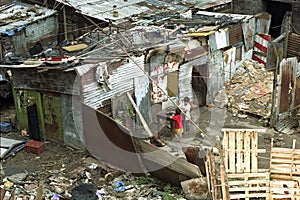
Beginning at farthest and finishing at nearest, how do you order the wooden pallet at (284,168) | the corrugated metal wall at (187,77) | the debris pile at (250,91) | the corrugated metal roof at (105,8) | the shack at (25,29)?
the corrugated metal roof at (105,8) → the shack at (25,29) → the debris pile at (250,91) → the corrugated metal wall at (187,77) → the wooden pallet at (284,168)

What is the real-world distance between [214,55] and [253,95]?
1680 mm

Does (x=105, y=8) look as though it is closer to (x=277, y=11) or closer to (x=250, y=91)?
(x=250, y=91)

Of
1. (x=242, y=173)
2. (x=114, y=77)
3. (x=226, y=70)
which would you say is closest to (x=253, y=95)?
(x=226, y=70)

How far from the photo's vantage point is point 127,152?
469 inches

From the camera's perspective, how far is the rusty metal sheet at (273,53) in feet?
45.2

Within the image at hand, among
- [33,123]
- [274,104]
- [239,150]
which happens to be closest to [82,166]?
[33,123]

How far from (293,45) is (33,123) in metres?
7.10

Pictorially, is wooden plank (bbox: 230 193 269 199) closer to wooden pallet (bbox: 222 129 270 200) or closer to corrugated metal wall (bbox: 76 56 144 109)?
wooden pallet (bbox: 222 129 270 200)

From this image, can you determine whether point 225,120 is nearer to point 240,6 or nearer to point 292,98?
point 292,98

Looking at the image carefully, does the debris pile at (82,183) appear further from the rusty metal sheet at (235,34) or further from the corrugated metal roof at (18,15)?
the rusty metal sheet at (235,34)

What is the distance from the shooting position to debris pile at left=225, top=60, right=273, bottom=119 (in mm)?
15141

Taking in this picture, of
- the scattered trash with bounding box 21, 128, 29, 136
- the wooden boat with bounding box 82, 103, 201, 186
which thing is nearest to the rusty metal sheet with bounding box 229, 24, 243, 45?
the wooden boat with bounding box 82, 103, 201, 186

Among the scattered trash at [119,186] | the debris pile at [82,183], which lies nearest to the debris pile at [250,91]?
the debris pile at [82,183]

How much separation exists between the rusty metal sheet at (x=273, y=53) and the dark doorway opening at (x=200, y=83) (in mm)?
1990
